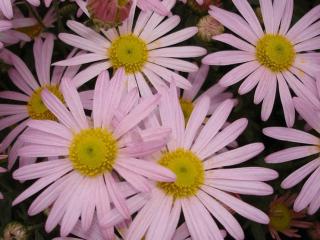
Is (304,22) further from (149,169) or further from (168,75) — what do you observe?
(149,169)

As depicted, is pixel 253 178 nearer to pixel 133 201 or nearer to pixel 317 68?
pixel 133 201

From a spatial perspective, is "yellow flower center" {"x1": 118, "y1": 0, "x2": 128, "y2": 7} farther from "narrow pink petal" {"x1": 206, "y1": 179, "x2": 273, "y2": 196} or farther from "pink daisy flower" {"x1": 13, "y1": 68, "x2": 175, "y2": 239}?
"narrow pink petal" {"x1": 206, "y1": 179, "x2": 273, "y2": 196}

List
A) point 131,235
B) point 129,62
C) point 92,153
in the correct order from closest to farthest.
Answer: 1. point 131,235
2. point 92,153
3. point 129,62

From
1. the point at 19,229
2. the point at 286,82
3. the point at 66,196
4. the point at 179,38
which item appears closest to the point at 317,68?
the point at 286,82

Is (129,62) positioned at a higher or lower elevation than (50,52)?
lower

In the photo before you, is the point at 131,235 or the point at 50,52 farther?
the point at 50,52

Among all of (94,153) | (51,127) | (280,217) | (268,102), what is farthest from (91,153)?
(280,217)
